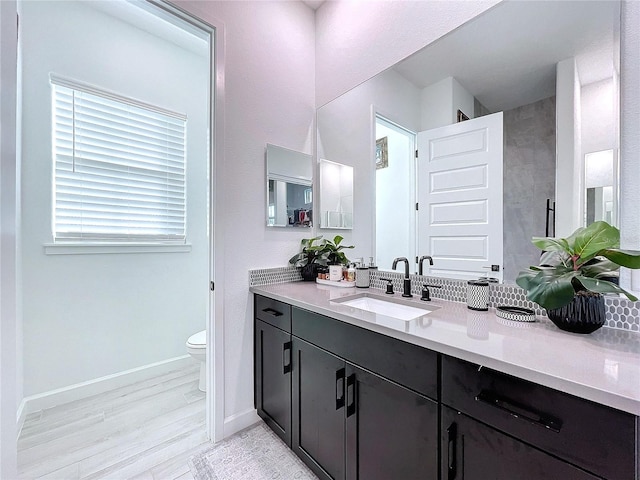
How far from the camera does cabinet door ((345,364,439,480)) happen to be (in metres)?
0.87

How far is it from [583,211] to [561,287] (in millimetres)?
428

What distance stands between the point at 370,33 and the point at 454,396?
1.98 meters

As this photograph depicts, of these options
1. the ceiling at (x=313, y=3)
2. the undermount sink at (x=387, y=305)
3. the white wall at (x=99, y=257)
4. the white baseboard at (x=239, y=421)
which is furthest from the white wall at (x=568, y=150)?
the white wall at (x=99, y=257)

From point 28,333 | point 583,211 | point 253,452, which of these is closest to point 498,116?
point 583,211

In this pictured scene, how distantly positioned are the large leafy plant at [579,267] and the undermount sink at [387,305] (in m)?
0.47

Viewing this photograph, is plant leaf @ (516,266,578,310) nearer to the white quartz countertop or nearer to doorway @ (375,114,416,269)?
the white quartz countertop

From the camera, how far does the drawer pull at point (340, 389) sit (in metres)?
1.16

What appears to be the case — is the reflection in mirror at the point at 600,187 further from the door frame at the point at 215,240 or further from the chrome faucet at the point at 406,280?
the door frame at the point at 215,240

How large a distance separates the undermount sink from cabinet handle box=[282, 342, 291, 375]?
1.17 ft

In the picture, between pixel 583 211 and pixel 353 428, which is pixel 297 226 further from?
pixel 583 211

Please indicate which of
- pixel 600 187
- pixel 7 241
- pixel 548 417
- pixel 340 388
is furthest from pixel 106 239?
pixel 600 187

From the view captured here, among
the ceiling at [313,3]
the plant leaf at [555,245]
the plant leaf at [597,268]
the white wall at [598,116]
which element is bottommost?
the plant leaf at [597,268]

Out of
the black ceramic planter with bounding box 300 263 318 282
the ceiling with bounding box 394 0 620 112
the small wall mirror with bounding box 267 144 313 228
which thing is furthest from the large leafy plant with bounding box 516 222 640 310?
the small wall mirror with bounding box 267 144 313 228

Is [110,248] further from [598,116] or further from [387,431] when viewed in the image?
[598,116]
